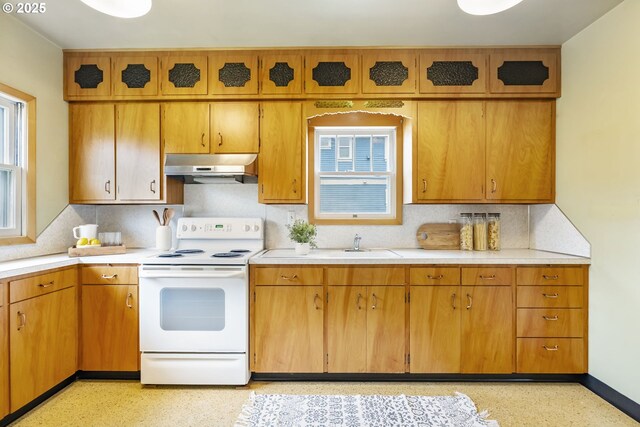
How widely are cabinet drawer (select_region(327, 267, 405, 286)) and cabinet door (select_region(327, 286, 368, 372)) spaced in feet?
0.15

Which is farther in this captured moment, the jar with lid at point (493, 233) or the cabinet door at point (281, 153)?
the jar with lid at point (493, 233)

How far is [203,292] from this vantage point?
2.69 m

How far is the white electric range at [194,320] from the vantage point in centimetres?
266

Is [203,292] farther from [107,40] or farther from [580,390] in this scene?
[580,390]

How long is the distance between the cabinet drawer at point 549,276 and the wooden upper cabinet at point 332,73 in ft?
6.25

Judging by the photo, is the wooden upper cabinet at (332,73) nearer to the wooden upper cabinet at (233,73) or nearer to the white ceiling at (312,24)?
the white ceiling at (312,24)

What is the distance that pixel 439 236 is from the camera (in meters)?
3.33

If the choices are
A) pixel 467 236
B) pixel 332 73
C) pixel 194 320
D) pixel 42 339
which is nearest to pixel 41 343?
pixel 42 339

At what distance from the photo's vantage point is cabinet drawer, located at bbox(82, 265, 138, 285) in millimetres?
2748

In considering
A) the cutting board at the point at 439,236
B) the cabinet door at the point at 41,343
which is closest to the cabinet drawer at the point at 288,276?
the cutting board at the point at 439,236

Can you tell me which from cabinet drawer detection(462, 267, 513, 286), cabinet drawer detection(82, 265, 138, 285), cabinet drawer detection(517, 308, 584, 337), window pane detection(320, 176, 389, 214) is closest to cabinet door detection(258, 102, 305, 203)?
window pane detection(320, 176, 389, 214)

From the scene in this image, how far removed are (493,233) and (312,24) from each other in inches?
89.0

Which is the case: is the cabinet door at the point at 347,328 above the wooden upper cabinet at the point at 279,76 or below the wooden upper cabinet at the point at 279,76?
below

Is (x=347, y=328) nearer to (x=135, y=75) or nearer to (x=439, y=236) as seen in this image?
(x=439, y=236)
